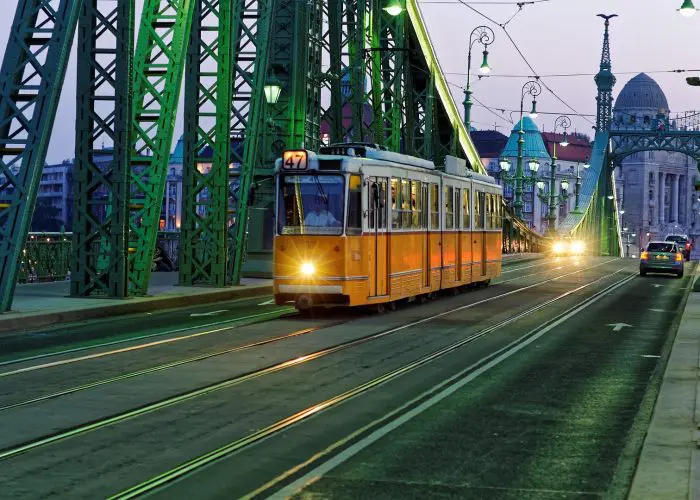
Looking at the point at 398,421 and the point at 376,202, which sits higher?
the point at 376,202

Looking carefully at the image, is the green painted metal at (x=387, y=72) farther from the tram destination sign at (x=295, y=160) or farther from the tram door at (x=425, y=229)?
the tram destination sign at (x=295, y=160)

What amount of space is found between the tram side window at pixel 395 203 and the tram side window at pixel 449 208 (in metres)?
4.29

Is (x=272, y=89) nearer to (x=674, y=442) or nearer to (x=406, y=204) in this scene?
(x=406, y=204)

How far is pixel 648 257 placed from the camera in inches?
1859

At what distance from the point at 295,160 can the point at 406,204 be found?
3446 millimetres

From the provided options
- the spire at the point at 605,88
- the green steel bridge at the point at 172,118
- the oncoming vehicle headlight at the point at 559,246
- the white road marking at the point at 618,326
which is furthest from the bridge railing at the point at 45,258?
the spire at the point at 605,88

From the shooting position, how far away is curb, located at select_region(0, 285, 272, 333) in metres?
19.4

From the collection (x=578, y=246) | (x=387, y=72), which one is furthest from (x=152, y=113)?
(x=578, y=246)

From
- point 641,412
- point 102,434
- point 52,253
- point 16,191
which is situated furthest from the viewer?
point 52,253

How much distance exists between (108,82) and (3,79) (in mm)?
3402

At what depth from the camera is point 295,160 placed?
72.1 feet

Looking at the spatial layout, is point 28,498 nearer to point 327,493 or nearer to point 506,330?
point 327,493

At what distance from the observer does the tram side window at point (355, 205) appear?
864 inches

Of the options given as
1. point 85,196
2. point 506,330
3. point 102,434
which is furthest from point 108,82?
point 102,434
